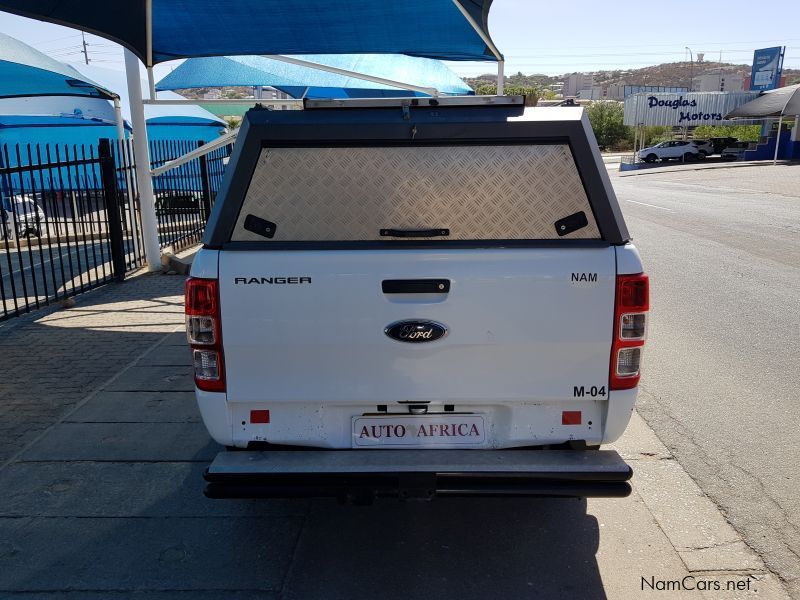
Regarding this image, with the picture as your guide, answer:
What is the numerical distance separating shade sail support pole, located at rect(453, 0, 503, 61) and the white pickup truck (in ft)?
21.8

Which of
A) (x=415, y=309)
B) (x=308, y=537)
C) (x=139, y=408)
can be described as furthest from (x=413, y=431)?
(x=139, y=408)

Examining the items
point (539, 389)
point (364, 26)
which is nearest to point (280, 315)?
point (539, 389)

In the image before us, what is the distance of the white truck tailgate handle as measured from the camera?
339 cm

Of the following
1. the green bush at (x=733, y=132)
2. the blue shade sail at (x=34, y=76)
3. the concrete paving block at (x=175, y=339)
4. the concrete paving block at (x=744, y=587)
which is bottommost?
the concrete paving block at (x=744, y=587)

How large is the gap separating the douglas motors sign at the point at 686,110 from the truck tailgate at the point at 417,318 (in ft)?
170

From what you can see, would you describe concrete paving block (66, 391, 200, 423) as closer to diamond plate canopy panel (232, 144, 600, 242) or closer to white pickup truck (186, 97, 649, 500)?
white pickup truck (186, 97, 649, 500)

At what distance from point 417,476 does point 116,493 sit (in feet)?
7.17

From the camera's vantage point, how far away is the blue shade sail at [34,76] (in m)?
11.8

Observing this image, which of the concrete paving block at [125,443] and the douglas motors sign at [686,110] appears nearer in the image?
the concrete paving block at [125,443]

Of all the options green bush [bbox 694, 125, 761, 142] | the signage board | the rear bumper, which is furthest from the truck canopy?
the signage board

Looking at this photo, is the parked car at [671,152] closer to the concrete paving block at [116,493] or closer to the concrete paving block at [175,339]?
the concrete paving block at [175,339]

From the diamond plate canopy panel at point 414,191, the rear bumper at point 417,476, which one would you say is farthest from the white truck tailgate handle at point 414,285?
the rear bumper at point 417,476

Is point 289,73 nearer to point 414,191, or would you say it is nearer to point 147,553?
point 414,191

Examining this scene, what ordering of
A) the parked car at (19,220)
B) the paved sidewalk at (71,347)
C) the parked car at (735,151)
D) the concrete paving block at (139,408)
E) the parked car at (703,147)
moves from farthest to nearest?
the parked car at (703,147) < the parked car at (735,151) < the parked car at (19,220) < the paved sidewalk at (71,347) < the concrete paving block at (139,408)
